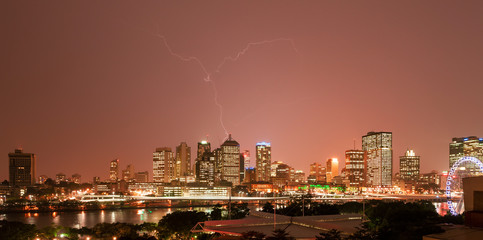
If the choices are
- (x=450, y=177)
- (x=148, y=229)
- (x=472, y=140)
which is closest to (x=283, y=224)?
(x=148, y=229)

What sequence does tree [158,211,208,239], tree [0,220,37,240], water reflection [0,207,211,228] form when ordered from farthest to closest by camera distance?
1. water reflection [0,207,211,228]
2. tree [0,220,37,240]
3. tree [158,211,208,239]

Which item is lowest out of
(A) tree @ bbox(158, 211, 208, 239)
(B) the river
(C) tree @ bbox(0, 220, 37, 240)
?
(B) the river

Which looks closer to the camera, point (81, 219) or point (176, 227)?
point (176, 227)

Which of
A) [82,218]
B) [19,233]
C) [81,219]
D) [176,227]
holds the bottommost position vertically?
[82,218]

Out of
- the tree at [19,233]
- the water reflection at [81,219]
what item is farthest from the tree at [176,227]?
the water reflection at [81,219]

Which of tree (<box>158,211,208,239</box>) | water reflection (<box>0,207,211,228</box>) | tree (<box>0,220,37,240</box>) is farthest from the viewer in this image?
water reflection (<box>0,207,211,228</box>)

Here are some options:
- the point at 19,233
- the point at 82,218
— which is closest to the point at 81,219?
the point at 82,218

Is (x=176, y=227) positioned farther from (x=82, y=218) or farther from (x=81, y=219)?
(x=82, y=218)

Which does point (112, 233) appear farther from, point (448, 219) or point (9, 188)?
point (9, 188)

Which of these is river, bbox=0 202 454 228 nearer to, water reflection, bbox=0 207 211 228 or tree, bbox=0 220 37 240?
water reflection, bbox=0 207 211 228

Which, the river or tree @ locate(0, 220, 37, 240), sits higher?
tree @ locate(0, 220, 37, 240)

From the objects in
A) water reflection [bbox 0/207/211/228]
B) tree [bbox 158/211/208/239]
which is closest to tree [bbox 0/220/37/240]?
tree [bbox 158/211/208/239]

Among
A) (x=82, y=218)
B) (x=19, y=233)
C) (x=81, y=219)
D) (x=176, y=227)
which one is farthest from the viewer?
(x=82, y=218)
